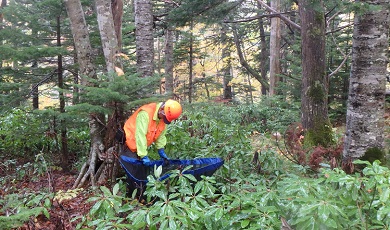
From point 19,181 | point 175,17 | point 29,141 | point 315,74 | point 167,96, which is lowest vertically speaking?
point 19,181

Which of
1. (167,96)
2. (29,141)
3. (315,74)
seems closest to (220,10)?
(315,74)

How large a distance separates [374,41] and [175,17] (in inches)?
202

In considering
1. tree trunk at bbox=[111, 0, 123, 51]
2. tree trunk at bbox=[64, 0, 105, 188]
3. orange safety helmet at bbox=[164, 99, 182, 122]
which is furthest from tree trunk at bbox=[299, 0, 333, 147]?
tree trunk at bbox=[64, 0, 105, 188]

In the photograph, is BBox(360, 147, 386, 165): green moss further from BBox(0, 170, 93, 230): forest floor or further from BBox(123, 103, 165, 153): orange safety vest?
BBox(0, 170, 93, 230): forest floor

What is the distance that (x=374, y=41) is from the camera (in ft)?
13.1

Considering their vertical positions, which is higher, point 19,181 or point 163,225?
point 163,225

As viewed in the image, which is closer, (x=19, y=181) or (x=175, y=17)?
(x=19, y=181)

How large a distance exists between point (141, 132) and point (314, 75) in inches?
172

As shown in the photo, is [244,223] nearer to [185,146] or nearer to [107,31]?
[185,146]

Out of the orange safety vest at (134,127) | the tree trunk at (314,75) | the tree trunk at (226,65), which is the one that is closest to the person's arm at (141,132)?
the orange safety vest at (134,127)

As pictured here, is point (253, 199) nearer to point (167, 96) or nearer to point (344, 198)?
point (344, 198)

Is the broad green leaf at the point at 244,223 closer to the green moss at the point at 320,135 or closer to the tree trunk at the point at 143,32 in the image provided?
the green moss at the point at 320,135

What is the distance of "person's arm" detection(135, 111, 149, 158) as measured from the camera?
4.27m

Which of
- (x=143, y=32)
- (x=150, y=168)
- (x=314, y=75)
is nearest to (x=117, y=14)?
(x=143, y=32)
